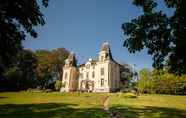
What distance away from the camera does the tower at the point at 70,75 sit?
9136 centimetres

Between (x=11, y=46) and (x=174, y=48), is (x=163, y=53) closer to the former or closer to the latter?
(x=174, y=48)

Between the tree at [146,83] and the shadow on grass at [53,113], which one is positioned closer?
the shadow on grass at [53,113]

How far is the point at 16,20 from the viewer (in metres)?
21.1

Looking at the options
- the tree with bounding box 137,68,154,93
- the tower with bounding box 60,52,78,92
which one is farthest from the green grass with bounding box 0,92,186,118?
the tower with bounding box 60,52,78,92

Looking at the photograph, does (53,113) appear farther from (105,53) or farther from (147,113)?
(105,53)

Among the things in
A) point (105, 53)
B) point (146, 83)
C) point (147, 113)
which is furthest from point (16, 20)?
point (105, 53)

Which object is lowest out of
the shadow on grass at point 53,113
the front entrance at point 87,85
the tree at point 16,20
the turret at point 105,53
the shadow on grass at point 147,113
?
the shadow on grass at point 147,113

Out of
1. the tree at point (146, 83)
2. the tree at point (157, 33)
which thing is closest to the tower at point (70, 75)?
the tree at point (146, 83)

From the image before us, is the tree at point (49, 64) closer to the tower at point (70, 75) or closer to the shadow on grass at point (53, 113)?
the tower at point (70, 75)

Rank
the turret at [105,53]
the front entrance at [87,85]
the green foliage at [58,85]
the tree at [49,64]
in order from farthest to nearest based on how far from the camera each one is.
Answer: the tree at [49,64], the green foliage at [58,85], the front entrance at [87,85], the turret at [105,53]

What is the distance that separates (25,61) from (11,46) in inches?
2916

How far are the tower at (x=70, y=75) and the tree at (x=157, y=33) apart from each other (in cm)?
7258

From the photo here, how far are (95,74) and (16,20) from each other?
66666mm

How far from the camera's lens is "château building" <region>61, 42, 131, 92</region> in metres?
82.2
